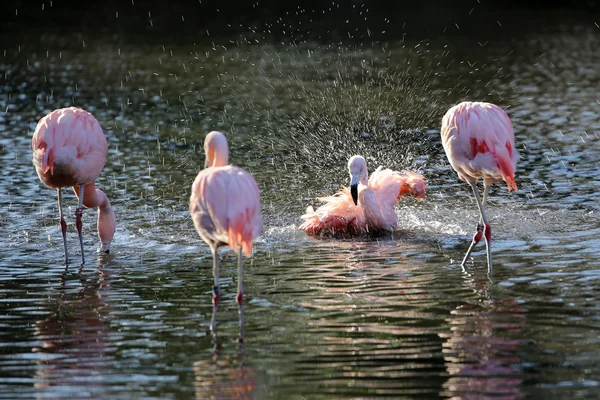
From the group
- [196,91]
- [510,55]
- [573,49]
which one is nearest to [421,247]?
[196,91]

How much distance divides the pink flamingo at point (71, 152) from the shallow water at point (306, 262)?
1.80 ft

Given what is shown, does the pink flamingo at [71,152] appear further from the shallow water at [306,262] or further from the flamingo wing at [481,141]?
the flamingo wing at [481,141]

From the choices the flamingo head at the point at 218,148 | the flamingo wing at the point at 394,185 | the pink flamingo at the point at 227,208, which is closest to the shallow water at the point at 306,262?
the flamingo wing at the point at 394,185

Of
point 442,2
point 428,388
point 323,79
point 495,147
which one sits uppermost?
point 442,2

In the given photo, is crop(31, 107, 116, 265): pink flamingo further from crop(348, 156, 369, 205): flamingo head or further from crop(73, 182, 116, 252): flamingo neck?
crop(348, 156, 369, 205): flamingo head

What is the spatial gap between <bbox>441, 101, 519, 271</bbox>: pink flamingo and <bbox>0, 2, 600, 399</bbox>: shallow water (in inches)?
25.7

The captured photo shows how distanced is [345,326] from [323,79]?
37.3ft

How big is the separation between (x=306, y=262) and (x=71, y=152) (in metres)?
1.89

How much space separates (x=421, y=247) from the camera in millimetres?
7660

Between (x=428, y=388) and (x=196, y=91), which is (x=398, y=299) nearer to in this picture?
(x=428, y=388)

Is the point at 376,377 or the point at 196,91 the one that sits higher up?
the point at 196,91

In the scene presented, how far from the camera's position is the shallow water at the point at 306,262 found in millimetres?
4762

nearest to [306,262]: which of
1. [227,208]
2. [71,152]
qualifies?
[71,152]

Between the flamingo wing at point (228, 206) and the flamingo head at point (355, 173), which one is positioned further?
the flamingo head at point (355, 173)
